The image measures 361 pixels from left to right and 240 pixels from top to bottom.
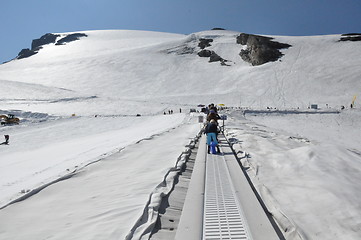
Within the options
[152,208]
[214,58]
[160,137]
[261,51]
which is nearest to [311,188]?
[152,208]

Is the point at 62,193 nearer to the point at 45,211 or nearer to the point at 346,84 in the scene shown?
the point at 45,211

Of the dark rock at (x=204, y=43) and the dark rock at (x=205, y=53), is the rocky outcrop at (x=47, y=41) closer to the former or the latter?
the dark rock at (x=204, y=43)

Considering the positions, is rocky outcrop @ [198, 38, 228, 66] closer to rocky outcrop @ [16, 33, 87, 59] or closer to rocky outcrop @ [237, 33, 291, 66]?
rocky outcrop @ [237, 33, 291, 66]

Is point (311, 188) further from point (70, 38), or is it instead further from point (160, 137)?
point (70, 38)

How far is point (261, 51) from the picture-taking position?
6969 centimetres

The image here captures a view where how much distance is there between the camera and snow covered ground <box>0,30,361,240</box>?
3594mm

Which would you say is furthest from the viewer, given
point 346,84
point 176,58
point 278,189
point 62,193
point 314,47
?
point 176,58

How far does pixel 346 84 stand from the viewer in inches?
1933

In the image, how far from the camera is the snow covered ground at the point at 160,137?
359 centimetres

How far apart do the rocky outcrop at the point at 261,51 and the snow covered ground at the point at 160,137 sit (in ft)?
9.40

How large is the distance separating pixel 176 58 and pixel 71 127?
60940mm

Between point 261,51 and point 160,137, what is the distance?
211ft

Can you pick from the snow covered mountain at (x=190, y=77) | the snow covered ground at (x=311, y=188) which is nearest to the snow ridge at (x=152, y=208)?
the snow covered ground at (x=311, y=188)

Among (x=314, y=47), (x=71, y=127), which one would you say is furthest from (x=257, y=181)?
(x=314, y=47)
